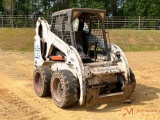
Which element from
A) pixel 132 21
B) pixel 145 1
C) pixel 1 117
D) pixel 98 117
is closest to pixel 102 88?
pixel 98 117

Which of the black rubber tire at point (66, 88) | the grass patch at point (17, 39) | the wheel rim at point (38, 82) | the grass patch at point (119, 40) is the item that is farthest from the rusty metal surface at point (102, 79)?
the grass patch at point (17, 39)

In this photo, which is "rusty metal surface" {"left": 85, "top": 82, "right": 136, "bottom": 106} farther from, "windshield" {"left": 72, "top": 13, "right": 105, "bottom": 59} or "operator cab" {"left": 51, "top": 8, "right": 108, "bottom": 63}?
"windshield" {"left": 72, "top": 13, "right": 105, "bottom": 59}

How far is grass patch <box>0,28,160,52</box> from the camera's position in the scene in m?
21.9

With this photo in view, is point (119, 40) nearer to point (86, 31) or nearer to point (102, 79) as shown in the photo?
point (86, 31)

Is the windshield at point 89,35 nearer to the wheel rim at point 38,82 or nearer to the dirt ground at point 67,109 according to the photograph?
the wheel rim at point 38,82

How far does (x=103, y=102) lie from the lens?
6238mm

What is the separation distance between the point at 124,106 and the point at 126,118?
77 cm

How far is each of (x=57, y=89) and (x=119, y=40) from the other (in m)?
17.5

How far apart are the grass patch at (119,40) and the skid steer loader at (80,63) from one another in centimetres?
1380

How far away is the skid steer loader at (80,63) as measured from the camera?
19.9 ft

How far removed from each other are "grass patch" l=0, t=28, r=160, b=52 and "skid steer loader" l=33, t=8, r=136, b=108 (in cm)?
1380

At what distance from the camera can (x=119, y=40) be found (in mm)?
23547

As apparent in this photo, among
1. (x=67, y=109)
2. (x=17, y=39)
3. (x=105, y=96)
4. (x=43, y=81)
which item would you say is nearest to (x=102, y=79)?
(x=105, y=96)

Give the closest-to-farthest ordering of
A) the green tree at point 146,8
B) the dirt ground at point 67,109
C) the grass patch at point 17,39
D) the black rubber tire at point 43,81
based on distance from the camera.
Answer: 1. the dirt ground at point 67,109
2. the black rubber tire at point 43,81
3. the grass patch at point 17,39
4. the green tree at point 146,8
